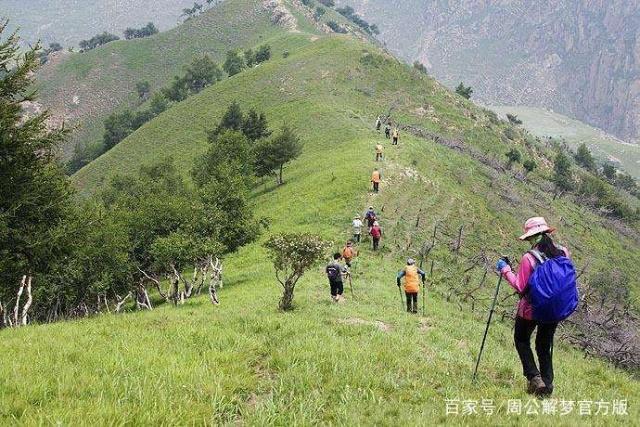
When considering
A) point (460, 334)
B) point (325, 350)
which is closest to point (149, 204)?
point (460, 334)

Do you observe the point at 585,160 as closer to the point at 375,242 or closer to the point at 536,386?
the point at 375,242

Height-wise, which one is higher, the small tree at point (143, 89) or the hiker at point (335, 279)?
the small tree at point (143, 89)

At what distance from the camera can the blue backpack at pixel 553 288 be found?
6.67 m

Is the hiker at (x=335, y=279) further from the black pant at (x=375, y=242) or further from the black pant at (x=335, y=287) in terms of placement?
the black pant at (x=375, y=242)

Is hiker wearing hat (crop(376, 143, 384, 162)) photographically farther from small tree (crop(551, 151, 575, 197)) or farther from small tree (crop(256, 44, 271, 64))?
small tree (crop(256, 44, 271, 64))

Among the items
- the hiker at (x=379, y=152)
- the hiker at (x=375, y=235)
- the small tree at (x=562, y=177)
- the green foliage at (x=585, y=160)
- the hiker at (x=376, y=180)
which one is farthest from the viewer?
the green foliage at (x=585, y=160)

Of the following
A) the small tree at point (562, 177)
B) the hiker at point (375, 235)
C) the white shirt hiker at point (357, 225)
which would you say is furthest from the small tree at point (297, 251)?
the small tree at point (562, 177)

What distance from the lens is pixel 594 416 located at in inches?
268

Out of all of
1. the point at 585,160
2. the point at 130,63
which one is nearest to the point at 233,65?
the point at 130,63

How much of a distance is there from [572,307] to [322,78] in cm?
8866

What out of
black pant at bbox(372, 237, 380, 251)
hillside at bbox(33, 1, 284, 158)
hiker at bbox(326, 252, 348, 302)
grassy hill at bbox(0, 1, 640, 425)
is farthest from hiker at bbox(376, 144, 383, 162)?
hillside at bbox(33, 1, 284, 158)

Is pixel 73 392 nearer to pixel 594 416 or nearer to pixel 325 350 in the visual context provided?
pixel 325 350

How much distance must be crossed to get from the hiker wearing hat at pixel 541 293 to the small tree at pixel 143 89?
160 meters

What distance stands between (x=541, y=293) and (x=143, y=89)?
161638 mm
